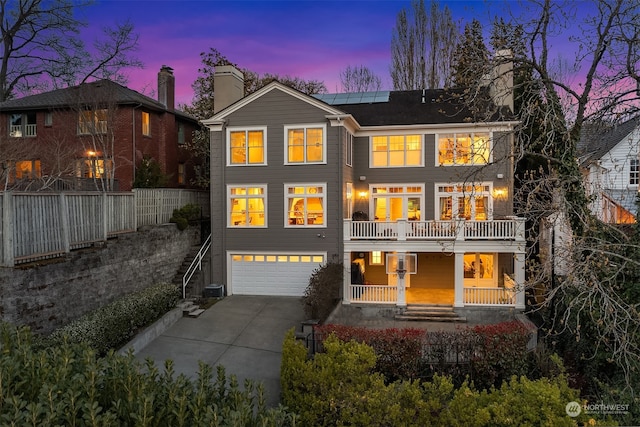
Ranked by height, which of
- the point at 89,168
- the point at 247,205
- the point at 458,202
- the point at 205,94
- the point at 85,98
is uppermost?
the point at 205,94

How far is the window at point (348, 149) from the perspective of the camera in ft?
55.5

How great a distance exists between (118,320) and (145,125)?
1324 centimetres

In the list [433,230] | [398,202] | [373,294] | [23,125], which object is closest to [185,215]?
[373,294]

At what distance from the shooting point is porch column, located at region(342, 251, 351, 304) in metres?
16.0

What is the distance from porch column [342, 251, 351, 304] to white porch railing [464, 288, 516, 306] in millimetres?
4373

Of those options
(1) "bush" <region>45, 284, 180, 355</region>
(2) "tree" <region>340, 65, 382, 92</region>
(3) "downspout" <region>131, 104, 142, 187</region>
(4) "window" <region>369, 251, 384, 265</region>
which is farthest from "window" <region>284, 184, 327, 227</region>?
(2) "tree" <region>340, 65, 382, 92</region>

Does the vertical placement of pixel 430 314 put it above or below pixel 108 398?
below

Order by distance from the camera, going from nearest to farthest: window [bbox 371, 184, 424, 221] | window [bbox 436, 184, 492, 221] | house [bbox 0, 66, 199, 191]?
window [bbox 436, 184, 492, 221] < window [bbox 371, 184, 424, 221] < house [bbox 0, 66, 199, 191]

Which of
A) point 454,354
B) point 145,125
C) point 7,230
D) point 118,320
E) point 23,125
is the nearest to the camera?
point 7,230

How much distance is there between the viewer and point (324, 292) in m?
13.8

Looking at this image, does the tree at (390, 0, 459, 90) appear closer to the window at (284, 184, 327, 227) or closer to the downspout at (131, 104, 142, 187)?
the window at (284, 184, 327, 227)

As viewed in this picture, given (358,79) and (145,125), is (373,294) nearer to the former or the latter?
(145,125)

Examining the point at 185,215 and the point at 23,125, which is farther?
the point at 23,125

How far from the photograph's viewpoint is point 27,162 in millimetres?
21500
